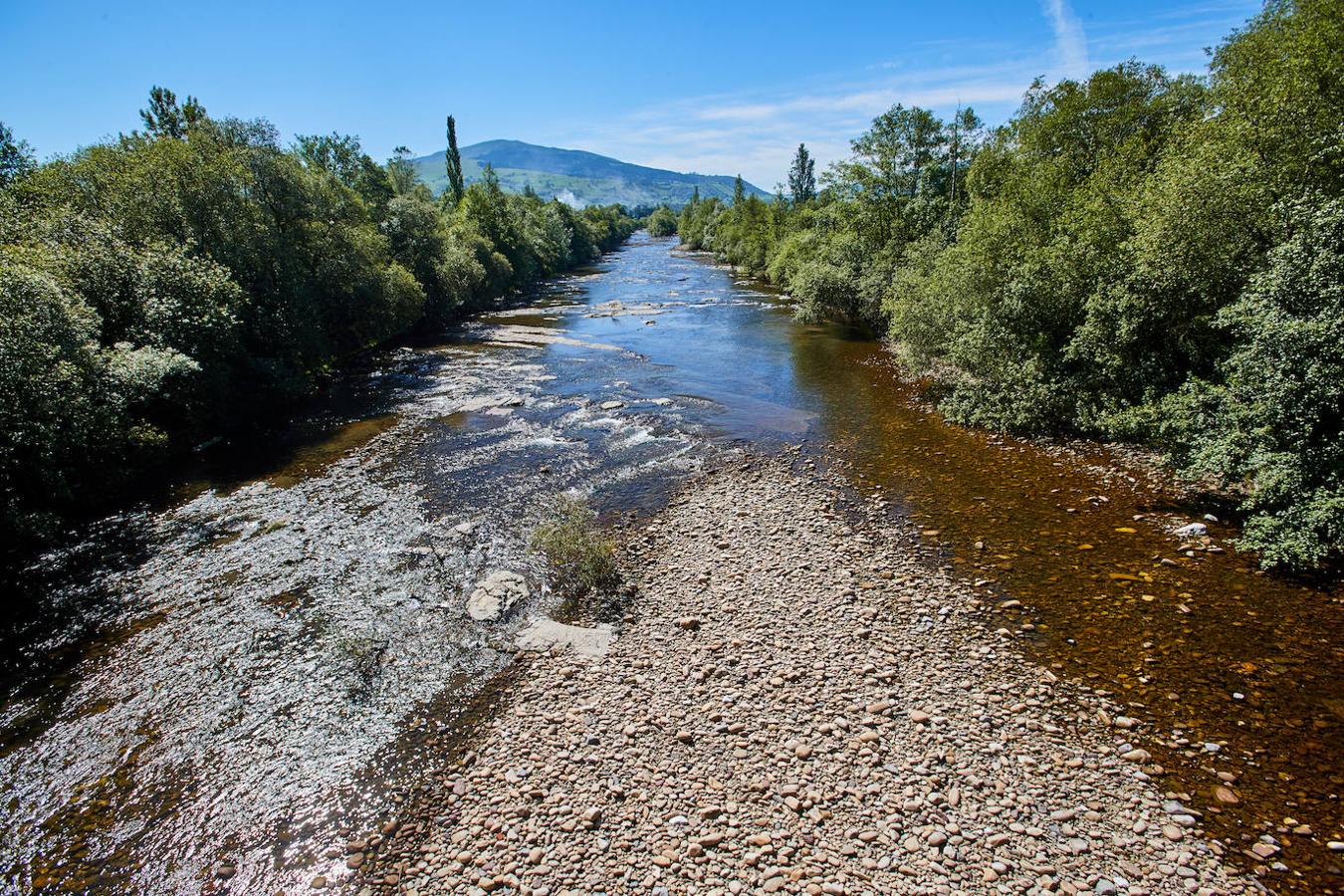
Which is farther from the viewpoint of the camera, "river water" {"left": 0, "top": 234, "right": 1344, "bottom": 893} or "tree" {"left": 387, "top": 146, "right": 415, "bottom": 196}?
"tree" {"left": 387, "top": 146, "right": 415, "bottom": 196}

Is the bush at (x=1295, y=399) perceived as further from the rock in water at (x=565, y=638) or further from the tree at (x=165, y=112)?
the tree at (x=165, y=112)

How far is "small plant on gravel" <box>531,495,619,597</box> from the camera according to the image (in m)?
14.6

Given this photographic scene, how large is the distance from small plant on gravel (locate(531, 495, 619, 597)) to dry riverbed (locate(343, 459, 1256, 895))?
1352 millimetres

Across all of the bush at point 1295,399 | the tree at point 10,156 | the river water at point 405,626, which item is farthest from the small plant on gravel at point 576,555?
the tree at point 10,156

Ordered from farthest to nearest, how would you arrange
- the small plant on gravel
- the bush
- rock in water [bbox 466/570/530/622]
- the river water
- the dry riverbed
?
the small plant on gravel, rock in water [bbox 466/570/530/622], the bush, the river water, the dry riverbed

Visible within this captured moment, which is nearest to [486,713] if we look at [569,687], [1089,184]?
[569,687]

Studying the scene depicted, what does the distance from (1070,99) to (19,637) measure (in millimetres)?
40623

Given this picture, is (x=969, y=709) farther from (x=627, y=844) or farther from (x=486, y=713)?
(x=486, y=713)

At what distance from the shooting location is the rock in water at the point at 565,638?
12.7 meters

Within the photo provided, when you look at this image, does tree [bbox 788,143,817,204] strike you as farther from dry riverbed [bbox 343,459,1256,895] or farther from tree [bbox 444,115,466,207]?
dry riverbed [bbox 343,459,1256,895]

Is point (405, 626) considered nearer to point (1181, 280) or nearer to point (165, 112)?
point (1181, 280)

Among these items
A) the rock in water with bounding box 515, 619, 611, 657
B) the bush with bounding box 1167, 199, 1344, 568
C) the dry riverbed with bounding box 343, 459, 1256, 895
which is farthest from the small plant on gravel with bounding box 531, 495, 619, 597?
the bush with bounding box 1167, 199, 1344, 568

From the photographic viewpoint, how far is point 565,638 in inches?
513

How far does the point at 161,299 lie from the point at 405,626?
2200 centimetres
